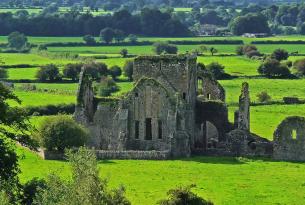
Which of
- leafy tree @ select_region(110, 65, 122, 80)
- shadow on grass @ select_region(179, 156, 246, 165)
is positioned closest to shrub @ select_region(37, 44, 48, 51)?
leafy tree @ select_region(110, 65, 122, 80)

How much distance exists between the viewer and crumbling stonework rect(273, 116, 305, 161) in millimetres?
61812

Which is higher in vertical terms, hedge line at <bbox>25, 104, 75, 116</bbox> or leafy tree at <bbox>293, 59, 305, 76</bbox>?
leafy tree at <bbox>293, 59, 305, 76</bbox>

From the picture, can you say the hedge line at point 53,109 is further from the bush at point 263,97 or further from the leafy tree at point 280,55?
the leafy tree at point 280,55

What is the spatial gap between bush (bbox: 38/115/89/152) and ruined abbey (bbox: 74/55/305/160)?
6.32 feet

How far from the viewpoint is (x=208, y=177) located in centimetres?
5519

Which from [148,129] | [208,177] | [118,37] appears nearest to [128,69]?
[148,129]

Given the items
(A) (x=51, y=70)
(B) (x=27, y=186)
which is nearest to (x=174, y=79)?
(B) (x=27, y=186)

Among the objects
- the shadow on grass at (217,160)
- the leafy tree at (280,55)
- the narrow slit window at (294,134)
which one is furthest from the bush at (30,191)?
the leafy tree at (280,55)

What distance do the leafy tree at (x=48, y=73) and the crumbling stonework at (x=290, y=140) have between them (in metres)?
60.7

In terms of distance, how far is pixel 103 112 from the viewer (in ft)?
224

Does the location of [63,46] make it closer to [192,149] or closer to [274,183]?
[192,149]

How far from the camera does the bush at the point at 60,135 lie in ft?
205

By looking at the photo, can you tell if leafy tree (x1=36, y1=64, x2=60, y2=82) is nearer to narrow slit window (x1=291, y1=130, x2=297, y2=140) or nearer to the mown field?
the mown field

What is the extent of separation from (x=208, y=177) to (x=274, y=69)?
67445mm
